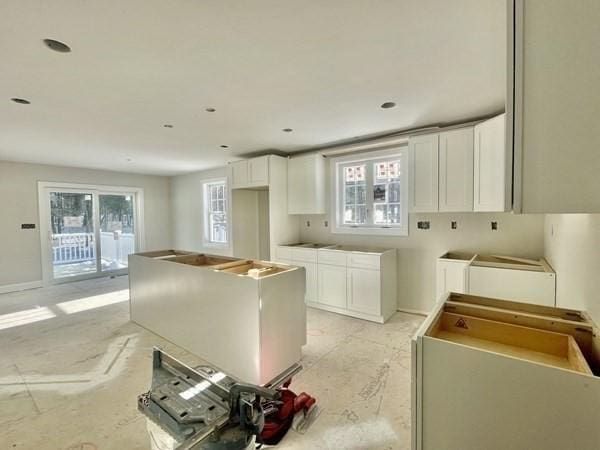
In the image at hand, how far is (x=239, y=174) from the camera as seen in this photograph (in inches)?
194

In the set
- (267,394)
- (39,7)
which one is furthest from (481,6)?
(39,7)

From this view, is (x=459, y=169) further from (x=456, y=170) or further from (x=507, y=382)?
(x=507, y=382)

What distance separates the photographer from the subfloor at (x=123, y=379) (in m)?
1.80

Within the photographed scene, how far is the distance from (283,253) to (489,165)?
306 centimetres

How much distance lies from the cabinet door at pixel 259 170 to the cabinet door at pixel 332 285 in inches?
68.8

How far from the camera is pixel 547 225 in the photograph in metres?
2.82

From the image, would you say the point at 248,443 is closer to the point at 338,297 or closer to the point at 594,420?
the point at 594,420

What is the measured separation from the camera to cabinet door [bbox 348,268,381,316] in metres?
3.53

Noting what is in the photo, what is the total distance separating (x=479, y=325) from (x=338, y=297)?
8.67ft

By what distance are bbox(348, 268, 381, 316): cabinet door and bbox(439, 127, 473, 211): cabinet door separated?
123 cm

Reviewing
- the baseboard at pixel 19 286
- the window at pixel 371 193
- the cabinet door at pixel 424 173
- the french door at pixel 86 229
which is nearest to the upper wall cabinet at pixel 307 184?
the window at pixel 371 193

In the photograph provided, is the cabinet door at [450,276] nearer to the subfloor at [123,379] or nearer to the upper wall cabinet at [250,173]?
the subfloor at [123,379]

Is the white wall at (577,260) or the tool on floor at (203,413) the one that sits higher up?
the white wall at (577,260)

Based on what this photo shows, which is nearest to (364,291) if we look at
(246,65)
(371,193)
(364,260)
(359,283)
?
(359,283)
